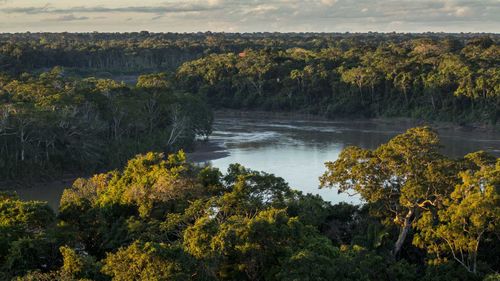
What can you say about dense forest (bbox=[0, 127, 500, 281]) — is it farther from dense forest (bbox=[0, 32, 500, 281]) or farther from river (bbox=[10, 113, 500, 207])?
river (bbox=[10, 113, 500, 207])

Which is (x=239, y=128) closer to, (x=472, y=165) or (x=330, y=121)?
(x=330, y=121)

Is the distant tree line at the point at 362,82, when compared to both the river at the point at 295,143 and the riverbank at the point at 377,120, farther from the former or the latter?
the river at the point at 295,143

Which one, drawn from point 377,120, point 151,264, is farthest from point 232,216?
point 377,120

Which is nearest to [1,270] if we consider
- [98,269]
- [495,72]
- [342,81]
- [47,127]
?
[98,269]

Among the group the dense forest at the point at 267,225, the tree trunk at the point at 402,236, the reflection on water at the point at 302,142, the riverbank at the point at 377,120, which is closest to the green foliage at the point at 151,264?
the dense forest at the point at 267,225

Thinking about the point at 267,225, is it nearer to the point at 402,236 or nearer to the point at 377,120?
the point at 402,236

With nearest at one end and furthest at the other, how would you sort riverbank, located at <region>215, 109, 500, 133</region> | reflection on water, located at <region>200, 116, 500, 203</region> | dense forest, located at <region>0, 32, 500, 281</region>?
1. dense forest, located at <region>0, 32, 500, 281</region>
2. reflection on water, located at <region>200, 116, 500, 203</region>
3. riverbank, located at <region>215, 109, 500, 133</region>

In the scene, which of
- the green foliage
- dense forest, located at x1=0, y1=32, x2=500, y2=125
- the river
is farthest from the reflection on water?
the green foliage
